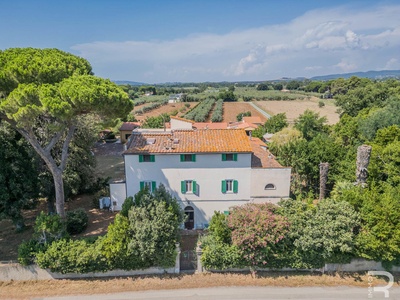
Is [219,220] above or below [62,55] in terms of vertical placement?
below

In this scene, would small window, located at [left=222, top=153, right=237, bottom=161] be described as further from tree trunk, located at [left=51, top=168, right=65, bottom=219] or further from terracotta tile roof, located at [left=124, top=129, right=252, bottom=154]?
tree trunk, located at [left=51, top=168, right=65, bottom=219]

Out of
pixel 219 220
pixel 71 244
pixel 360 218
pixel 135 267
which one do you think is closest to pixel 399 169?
pixel 360 218

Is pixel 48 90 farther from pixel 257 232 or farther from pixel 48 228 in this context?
pixel 257 232

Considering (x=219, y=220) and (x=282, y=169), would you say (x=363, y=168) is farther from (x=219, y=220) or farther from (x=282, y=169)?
(x=219, y=220)

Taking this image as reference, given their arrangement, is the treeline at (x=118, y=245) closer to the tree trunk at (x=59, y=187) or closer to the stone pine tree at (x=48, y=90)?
the tree trunk at (x=59, y=187)

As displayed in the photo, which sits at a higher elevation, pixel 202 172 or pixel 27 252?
pixel 202 172

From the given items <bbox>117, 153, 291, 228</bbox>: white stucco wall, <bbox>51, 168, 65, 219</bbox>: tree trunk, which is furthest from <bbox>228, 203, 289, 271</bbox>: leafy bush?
<bbox>51, 168, 65, 219</bbox>: tree trunk

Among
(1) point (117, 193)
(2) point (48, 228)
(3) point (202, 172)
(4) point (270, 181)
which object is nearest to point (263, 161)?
(4) point (270, 181)
